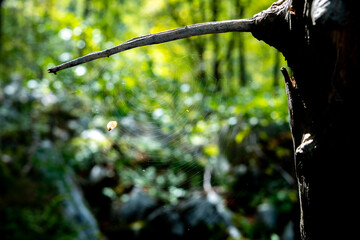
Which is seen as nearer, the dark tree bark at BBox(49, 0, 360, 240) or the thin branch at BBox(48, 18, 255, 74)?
the dark tree bark at BBox(49, 0, 360, 240)

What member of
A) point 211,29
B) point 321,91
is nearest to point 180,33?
point 211,29

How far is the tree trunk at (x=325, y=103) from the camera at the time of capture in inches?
31.0

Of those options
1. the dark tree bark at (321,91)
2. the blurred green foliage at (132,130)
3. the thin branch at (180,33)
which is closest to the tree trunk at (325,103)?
the dark tree bark at (321,91)

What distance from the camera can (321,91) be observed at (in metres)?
0.86

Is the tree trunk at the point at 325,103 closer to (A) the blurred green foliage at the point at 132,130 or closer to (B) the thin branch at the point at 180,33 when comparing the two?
(B) the thin branch at the point at 180,33

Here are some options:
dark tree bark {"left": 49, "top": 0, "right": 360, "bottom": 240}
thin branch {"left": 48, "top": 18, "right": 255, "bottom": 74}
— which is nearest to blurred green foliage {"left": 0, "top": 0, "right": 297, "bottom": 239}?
thin branch {"left": 48, "top": 18, "right": 255, "bottom": 74}

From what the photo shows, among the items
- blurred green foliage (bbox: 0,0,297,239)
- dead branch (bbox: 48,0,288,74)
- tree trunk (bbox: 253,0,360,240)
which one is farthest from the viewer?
blurred green foliage (bbox: 0,0,297,239)

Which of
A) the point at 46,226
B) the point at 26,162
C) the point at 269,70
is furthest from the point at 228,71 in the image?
the point at 46,226

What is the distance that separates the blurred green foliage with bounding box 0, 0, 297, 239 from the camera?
11.2ft

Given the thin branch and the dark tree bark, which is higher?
the thin branch

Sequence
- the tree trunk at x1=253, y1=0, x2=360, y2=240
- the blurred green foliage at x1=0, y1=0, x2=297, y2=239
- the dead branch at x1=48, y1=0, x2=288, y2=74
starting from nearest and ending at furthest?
1. the tree trunk at x1=253, y1=0, x2=360, y2=240
2. the dead branch at x1=48, y1=0, x2=288, y2=74
3. the blurred green foliage at x1=0, y1=0, x2=297, y2=239

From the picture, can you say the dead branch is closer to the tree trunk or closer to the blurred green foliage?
the tree trunk

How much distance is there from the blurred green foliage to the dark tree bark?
1.54m

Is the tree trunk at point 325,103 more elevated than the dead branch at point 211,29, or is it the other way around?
the dead branch at point 211,29
